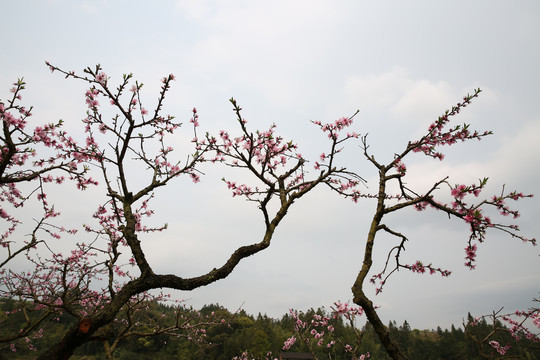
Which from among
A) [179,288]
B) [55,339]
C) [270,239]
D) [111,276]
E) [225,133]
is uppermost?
[225,133]

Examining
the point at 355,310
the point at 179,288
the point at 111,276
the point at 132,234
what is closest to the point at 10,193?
the point at 111,276

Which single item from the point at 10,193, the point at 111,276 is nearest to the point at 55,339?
the point at 10,193

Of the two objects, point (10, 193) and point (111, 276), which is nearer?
point (111, 276)

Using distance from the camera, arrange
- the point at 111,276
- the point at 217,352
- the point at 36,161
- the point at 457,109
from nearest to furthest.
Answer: the point at 457,109 → the point at 111,276 → the point at 36,161 → the point at 217,352

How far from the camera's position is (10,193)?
25.1 ft

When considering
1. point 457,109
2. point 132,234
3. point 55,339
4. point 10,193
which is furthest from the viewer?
point 55,339

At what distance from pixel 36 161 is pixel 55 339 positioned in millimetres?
47992

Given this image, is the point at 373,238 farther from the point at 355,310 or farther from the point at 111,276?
the point at 355,310

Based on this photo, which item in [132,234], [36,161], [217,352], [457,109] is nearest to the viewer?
[132,234]

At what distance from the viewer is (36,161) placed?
6.78m

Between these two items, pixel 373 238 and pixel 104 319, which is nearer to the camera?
pixel 104 319

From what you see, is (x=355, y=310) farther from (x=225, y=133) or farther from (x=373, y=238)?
(x=225, y=133)

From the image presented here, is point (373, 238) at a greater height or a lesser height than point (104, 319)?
greater

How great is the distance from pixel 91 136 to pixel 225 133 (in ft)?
9.50
